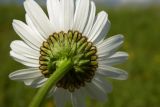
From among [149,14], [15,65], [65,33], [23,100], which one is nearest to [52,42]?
[65,33]

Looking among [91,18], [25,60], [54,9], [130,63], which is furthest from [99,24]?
[130,63]

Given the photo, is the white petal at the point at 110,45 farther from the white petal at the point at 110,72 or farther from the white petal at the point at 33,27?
the white petal at the point at 33,27

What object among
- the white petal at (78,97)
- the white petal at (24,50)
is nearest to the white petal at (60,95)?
the white petal at (78,97)

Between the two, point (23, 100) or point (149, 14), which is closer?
point (23, 100)

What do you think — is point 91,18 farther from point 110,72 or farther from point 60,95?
point 60,95

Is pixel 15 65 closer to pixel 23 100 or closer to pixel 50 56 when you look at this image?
pixel 23 100

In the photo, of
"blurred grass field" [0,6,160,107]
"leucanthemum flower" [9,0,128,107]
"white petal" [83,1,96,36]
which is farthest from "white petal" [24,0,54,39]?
"blurred grass field" [0,6,160,107]
